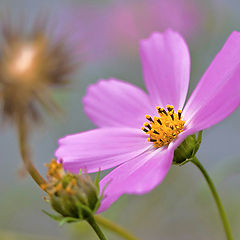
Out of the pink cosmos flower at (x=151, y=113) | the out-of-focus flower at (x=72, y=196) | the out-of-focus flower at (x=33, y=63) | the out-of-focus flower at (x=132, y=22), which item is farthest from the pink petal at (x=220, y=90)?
the out-of-focus flower at (x=132, y=22)

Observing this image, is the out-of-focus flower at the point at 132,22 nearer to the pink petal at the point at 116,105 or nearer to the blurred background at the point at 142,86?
the blurred background at the point at 142,86

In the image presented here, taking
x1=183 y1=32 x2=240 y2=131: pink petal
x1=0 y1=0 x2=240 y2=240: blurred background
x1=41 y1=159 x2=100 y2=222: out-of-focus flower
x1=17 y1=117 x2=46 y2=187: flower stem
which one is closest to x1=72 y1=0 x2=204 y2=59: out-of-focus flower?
x1=0 y1=0 x2=240 y2=240: blurred background

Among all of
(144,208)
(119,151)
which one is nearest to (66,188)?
(119,151)

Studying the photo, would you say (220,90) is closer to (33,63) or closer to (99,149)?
(99,149)

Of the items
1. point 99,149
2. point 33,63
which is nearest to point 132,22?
point 33,63

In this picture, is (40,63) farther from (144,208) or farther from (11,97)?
(144,208)

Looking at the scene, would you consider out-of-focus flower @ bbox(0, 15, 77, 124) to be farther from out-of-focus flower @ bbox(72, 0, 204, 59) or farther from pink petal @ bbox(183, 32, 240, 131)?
out-of-focus flower @ bbox(72, 0, 204, 59)
